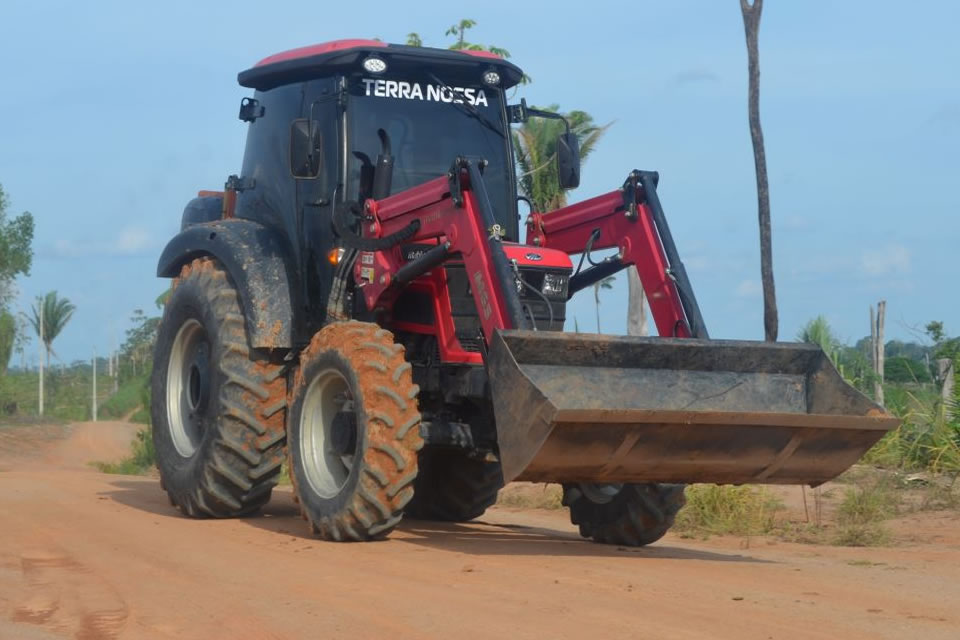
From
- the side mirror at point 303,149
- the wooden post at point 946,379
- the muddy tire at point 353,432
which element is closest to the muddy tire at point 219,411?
the muddy tire at point 353,432

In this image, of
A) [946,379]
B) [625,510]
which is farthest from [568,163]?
[946,379]

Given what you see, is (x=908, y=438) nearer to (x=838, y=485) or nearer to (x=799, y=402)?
(x=838, y=485)

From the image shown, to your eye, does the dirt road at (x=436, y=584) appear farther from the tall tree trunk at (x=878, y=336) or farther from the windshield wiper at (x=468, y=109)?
the tall tree trunk at (x=878, y=336)

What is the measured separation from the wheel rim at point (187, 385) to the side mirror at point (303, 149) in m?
1.78

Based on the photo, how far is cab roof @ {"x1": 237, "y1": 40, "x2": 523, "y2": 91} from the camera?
9633mm

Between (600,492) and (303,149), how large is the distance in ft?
9.88

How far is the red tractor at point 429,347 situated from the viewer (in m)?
7.74

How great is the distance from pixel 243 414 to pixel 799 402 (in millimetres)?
3680

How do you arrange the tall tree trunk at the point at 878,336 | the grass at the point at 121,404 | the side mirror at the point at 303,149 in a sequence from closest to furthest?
the side mirror at the point at 303,149, the tall tree trunk at the point at 878,336, the grass at the point at 121,404

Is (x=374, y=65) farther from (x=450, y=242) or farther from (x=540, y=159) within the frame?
(x=540, y=159)

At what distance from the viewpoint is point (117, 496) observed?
1186 centimetres

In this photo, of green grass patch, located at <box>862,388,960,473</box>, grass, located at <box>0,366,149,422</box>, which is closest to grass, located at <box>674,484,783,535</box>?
green grass patch, located at <box>862,388,960,473</box>

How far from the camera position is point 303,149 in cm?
928

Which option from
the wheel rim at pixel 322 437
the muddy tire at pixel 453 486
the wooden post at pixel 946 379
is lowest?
the muddy tire at pixel 453 486
